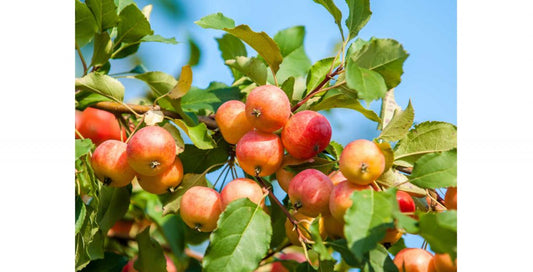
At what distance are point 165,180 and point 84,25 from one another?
0.49 meters

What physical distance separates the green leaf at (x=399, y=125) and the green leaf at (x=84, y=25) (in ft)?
2.50

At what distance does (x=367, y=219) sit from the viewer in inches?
32.1

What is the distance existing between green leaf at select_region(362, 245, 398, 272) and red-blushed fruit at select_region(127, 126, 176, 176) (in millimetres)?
445

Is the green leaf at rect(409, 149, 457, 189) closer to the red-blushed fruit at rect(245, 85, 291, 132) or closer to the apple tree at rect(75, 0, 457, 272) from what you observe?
the apple tree at rect(75, 0, 457, 272)

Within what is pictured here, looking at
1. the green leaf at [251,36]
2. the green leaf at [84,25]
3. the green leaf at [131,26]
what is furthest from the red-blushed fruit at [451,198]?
the green leaf at [84,25]

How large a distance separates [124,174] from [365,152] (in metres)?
0.51

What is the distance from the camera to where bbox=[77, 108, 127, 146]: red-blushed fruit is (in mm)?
1468

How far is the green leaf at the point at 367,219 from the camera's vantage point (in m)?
0.78

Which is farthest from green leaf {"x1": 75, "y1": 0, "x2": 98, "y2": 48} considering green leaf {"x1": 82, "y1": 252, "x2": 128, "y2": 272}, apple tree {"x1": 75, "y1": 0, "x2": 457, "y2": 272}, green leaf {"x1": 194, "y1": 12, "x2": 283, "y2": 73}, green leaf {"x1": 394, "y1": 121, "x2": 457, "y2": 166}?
green leaf {"x1": 394, "y1": 121, "x2": 457, "y2": 166}

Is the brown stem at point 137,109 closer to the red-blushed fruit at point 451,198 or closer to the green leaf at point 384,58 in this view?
the green leaf at point 384,58

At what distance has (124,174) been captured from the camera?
114 cm

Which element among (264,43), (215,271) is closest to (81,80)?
(264,43)

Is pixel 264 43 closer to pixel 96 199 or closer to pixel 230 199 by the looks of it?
pixel 230 199

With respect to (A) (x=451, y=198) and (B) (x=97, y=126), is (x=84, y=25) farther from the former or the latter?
(A) (x=451, y=198)
